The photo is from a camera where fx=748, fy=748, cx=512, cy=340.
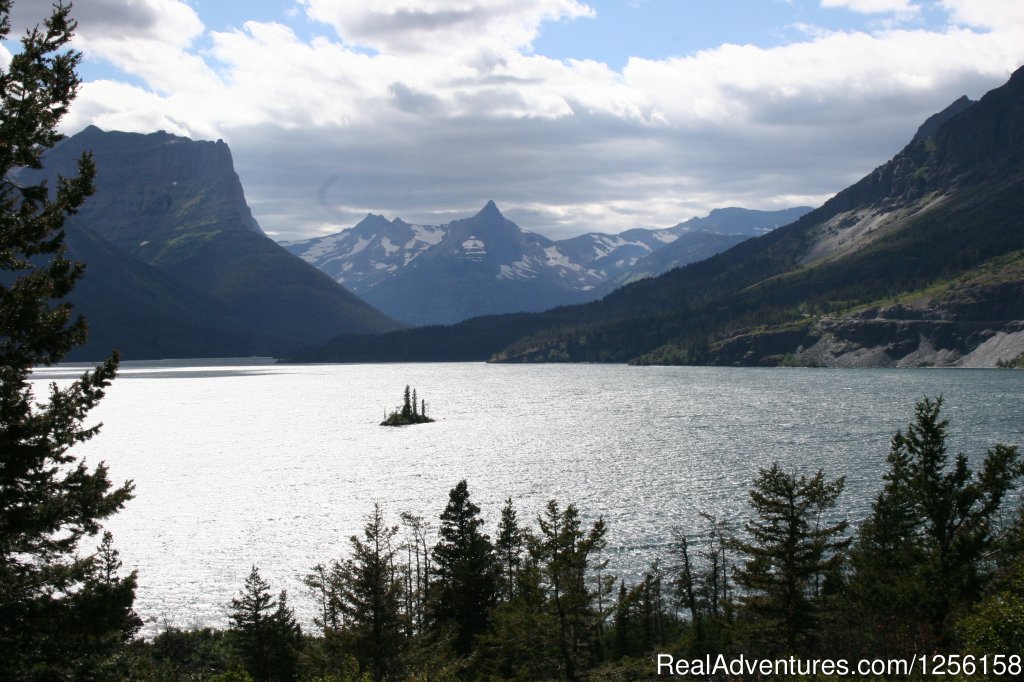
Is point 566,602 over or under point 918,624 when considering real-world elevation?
over

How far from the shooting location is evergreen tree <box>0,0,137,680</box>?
1966 cm

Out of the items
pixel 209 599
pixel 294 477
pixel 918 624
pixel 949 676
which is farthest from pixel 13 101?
pixel 294 477

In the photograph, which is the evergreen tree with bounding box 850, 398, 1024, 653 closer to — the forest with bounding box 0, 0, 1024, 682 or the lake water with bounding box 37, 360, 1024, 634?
the forest with bounding box 0, 0, 1024, 682

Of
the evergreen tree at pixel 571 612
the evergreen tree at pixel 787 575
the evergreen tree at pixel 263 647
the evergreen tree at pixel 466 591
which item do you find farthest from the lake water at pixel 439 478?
the evergreen tree at pixel 571 612

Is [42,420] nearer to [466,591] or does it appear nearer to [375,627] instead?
[375,627]

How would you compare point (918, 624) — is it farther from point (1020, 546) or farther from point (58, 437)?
point (58, 437)

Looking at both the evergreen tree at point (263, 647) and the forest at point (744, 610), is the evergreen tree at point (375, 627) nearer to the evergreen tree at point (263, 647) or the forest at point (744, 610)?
the forest at point (744, 610)

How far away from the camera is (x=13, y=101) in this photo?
19.9 meters

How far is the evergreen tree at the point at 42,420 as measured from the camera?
774 inches

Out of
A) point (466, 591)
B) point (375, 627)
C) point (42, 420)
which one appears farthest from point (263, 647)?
point (42, 420)

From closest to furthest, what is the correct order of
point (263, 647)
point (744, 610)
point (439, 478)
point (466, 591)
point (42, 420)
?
point (42, 420), point (744, 610), point (263, 647), point (466, 591), point (439, 478)

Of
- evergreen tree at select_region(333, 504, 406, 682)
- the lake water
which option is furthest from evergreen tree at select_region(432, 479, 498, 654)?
the lake water

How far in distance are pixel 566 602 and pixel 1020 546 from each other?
2678 centimetres

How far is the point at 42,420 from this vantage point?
20.5 metres
